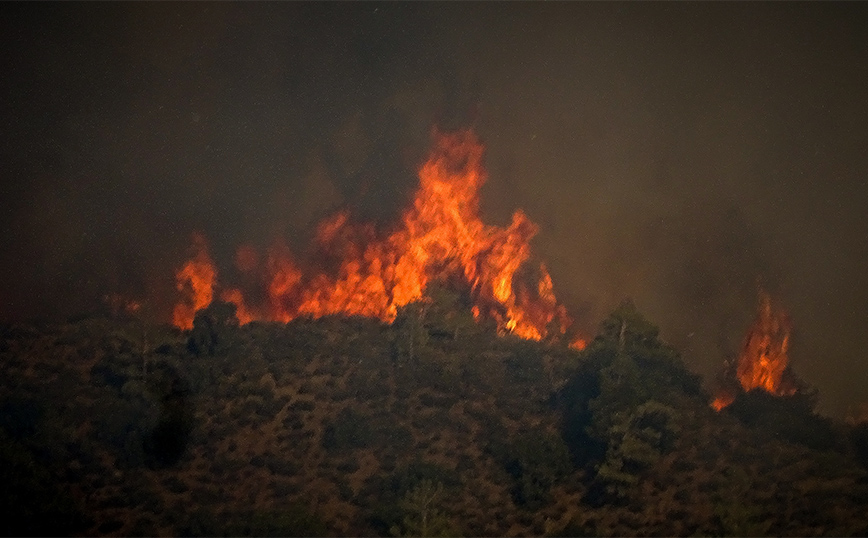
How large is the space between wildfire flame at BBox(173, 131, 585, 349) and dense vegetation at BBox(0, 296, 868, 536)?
2310mm

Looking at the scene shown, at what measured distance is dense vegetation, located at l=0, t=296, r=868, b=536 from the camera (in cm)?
2505

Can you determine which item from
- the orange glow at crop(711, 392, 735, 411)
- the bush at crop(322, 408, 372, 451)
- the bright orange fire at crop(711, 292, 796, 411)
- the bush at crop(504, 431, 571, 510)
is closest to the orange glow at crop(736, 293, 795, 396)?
the bright orange fire at crop(711, 292, 796, 411)

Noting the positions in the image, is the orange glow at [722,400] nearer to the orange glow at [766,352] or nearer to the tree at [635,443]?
the orange glow at [766,352]

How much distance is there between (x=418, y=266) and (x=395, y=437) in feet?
39.3

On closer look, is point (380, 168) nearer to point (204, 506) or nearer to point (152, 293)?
point (152, 293)

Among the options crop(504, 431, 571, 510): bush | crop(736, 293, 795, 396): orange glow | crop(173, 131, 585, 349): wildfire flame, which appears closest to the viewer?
crop(504, 431, 571, 510): bush

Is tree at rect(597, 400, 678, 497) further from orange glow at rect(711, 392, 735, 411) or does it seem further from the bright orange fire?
the bright orange fire

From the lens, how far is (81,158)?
4153cm

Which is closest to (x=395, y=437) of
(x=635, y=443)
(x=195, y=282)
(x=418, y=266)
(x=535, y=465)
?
(x=535, y=465)

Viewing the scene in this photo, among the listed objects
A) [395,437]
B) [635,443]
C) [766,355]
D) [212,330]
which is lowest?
[635,443]

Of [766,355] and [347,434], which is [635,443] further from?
[766,355]

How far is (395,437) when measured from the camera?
30.2 metres

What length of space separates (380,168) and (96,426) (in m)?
21.0

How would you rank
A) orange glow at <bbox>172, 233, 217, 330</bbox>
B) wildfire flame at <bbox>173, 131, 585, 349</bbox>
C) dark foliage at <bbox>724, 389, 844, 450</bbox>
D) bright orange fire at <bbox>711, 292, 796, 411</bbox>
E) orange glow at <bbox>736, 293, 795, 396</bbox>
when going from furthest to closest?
orange glow at <bbox>172, 233, 217, 330</bbox> < wildfire flame at <bbox>173, 131, 585, 349</bbox> < orange glow at <bbox>736, 293, 795, 396</bbox> < bright orange fire at <bbox>711, 292, 796, 411</bbox> < dark foliage at <bbox>724, 389, 844, 450</bbox>
